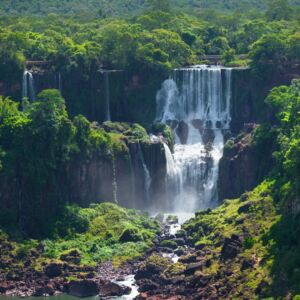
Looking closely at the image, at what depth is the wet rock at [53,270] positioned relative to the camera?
89.8 m

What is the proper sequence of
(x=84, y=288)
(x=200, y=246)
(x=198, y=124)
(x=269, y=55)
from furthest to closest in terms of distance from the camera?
(x=269, y=55)
(x=198, y=124)
(x=200, y=246)
(x=84, y=288)

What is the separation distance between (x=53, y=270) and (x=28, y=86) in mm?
28867

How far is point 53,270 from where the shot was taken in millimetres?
89875

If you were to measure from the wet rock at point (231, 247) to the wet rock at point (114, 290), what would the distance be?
6.89 metres

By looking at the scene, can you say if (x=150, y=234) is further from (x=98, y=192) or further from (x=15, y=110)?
(x=15, y=110)

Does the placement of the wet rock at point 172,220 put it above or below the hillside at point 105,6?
below

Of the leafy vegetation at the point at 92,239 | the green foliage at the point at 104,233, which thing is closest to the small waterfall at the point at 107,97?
the leafy vegetation at the point at 92,239

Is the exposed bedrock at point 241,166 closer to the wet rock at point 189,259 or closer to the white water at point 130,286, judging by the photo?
the wet rock at point 189,259

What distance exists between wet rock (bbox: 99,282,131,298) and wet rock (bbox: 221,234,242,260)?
22.6 feet

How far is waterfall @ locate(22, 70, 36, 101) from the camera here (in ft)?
375

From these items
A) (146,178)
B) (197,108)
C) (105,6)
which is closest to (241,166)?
(146,178)

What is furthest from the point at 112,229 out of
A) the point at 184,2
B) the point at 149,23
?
the point at 184,2

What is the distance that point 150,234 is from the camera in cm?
9725

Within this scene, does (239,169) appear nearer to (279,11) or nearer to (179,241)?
(179,241)
